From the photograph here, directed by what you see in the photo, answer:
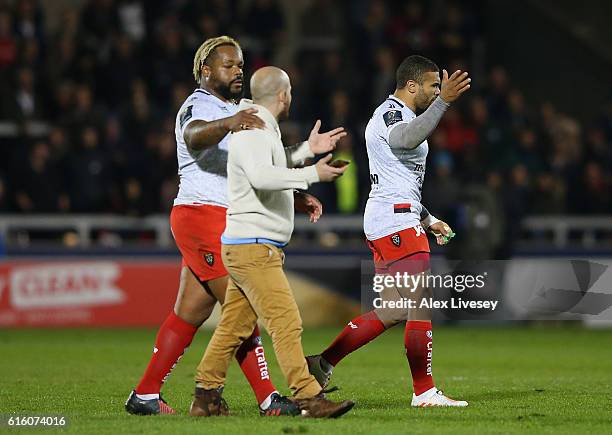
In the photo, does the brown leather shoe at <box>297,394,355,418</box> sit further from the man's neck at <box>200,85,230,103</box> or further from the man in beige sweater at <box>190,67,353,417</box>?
the man's neck at <box>200,85,230,103</box>

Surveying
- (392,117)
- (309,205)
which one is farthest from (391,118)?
(309,205)

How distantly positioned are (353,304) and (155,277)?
2.87 metres

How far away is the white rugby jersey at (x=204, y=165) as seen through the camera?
27.1 ft

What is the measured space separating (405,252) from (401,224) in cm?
20

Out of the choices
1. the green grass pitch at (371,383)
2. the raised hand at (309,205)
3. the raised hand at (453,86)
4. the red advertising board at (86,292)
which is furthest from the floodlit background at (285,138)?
the raised hand at (309,205)

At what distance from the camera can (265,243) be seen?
7.84 m

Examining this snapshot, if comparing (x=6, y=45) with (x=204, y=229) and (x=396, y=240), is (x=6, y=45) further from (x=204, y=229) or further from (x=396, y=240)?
(x=204, y=229)

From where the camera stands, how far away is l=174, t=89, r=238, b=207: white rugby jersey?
8.27 m

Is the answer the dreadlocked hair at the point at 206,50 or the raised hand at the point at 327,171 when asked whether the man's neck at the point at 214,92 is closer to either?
the dreadlocked hair at the point at 206,50

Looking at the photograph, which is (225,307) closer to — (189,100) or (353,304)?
(189,100)

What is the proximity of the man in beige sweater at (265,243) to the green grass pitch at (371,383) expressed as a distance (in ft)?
0.84

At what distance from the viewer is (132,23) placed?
21.2 metres

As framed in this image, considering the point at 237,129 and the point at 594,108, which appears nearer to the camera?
the point at 237,129

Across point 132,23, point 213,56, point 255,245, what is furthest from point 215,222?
point 132,23
